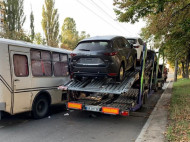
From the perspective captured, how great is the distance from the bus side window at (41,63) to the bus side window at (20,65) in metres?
0.34

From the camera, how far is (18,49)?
6.33 m

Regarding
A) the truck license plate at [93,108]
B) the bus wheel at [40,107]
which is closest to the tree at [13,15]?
the bus wheel at [40,107]

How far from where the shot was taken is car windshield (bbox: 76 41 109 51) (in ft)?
21.2

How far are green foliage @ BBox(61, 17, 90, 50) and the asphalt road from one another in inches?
1251

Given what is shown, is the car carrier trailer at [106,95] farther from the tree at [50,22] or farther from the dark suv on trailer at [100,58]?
the tree at [50,22]

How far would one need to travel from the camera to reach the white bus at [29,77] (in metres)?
5.79

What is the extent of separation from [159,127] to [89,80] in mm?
2952

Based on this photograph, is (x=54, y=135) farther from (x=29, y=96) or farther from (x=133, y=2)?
(x=133, y=2)

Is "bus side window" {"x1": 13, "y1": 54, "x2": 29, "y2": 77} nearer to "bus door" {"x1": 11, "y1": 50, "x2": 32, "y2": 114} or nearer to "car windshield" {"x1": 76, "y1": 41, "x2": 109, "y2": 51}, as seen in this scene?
"bus door" {"x1": 11, "y1": 50, "x2": 32, "y2": 114}

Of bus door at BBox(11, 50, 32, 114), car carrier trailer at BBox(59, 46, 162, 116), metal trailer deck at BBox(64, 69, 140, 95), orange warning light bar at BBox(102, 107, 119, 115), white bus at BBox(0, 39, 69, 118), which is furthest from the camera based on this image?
metal trailer deck at BBox(64, 69, 140, 95)

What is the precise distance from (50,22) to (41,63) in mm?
27215

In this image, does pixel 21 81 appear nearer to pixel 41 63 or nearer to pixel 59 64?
pixel 41 63

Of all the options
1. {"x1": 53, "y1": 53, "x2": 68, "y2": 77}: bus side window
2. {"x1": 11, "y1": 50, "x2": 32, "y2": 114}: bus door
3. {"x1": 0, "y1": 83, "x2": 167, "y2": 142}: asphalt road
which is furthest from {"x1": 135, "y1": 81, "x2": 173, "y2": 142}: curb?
{"x1": 53, "y1": 53, "x2": 68, "y2": 77}: bus side window

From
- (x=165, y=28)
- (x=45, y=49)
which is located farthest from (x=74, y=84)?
(x=165, y=28)
